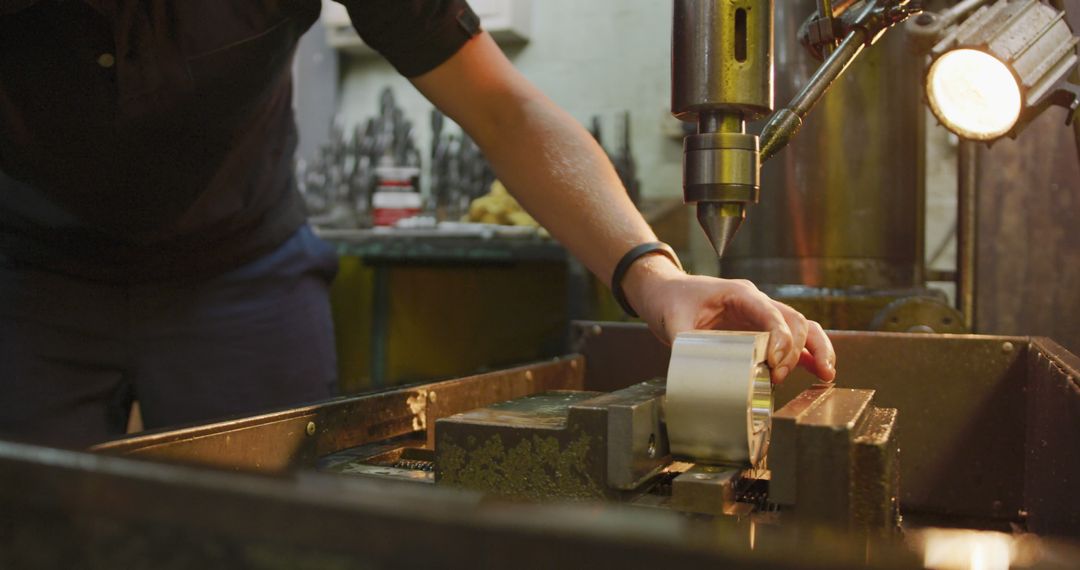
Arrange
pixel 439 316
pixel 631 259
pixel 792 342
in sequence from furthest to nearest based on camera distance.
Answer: pixel 439 316, pixel 631 259, pixel 792 342

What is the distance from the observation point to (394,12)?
92cm

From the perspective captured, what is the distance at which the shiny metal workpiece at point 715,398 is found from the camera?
1.72 feet

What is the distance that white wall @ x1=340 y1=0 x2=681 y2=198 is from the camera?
8.79 ft

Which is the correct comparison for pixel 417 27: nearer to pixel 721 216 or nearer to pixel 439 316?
pixel 721 216

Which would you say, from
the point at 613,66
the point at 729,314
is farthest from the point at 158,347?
the point at 613,66

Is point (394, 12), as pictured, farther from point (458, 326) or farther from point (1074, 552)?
point (458, 326)

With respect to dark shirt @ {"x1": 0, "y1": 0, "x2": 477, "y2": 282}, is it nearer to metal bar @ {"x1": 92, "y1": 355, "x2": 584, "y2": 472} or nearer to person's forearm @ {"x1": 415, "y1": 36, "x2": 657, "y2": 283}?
person's forearm @ {"x1": 415, "y1": 36, "x2": 657, "y2": 283}

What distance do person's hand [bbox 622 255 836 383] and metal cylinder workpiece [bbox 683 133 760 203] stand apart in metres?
0.12

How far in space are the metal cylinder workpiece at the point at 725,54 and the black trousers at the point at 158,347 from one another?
661mm

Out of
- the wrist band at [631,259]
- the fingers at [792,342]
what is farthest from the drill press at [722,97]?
the wrist band at [631,259]

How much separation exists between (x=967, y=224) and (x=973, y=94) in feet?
1.89

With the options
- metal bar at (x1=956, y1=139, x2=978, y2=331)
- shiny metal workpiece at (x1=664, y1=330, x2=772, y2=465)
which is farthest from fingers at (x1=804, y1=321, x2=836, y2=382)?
metal bar at (x1=956, y1=139, x2=978, y2=331)

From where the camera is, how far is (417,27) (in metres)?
0.92

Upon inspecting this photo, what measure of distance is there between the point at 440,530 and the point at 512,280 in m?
2.35
